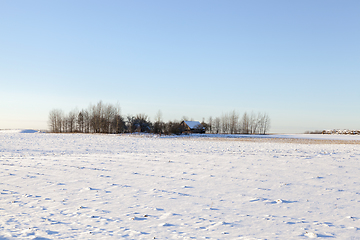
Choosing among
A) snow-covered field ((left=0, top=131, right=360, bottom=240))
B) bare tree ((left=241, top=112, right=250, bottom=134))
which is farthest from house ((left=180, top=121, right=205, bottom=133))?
snow-covered field ((left=0, top=131, right=360, bottom=240))

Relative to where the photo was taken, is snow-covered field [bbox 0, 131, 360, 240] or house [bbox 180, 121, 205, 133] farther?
house [bbox 180, 121, 205, 133]

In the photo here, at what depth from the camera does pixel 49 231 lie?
6.62 meters

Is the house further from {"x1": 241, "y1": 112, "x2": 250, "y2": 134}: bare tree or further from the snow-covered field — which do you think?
the snow-covered field

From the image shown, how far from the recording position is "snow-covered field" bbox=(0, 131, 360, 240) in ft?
22.1

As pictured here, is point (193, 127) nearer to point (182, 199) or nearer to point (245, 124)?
point (245, 124)

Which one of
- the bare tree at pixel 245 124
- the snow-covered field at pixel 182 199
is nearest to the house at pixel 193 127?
the bare tree at pixel 245 124

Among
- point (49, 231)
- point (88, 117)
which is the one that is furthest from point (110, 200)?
point (88, 117)

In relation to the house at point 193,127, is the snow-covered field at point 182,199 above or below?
below

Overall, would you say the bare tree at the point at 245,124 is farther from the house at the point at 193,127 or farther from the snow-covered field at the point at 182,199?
the snow-covered field at the point at 182,199

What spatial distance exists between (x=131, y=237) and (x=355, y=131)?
103 m

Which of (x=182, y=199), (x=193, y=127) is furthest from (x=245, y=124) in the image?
(x=182, y=199)

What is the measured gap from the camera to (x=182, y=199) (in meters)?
9.12

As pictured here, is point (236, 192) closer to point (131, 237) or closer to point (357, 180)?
point (131, 237)

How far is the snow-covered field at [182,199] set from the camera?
673cm
